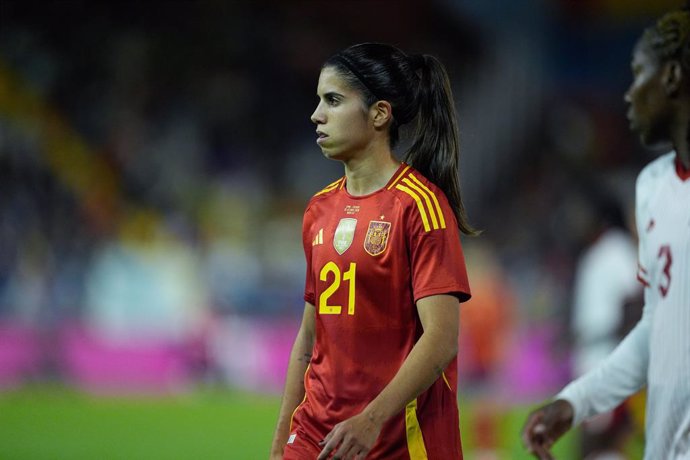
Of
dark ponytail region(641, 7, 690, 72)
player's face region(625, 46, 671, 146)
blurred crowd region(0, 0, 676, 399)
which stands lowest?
player's face region(625, 46, 671, 146)

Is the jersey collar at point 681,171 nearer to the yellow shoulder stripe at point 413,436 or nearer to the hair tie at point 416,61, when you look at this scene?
the hair tie at point 416,61

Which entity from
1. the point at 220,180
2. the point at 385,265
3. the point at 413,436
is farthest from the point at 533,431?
the point at 220,180

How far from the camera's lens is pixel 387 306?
371 cm

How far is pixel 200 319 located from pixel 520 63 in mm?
8159

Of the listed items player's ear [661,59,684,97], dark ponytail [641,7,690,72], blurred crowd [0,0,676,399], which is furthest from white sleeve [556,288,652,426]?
blurred crowd [0,0,676,399]

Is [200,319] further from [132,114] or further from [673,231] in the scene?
[673,231]

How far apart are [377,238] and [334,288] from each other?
0.22m

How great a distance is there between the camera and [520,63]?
71.4 ft

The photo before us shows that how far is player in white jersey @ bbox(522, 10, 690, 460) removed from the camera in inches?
139

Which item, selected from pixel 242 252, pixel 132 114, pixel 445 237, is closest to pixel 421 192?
pixel 445 237

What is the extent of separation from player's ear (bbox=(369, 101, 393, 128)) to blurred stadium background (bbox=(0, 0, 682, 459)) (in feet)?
26.5

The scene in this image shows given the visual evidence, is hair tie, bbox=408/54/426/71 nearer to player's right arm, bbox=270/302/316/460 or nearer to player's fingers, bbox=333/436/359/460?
player's right arm, bbox=270/302/316/460

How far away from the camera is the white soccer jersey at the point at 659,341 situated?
351cm

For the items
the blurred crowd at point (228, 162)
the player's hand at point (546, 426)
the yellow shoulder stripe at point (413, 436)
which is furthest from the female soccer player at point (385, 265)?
the blurred crowd at point (228, 162)
